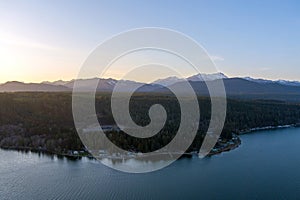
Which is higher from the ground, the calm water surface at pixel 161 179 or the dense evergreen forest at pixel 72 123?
the dense evergreen forest at pixel 72 123

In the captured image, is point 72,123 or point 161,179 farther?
point 72,123

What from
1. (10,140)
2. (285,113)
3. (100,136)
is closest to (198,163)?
(100,136)

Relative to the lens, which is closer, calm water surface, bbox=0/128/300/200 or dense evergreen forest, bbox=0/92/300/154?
calm water surface, bbox=0/128/300/200

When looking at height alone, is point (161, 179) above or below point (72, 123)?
below

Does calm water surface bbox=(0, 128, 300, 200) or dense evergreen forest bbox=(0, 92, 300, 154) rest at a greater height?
dense evergreen forest bbox=(0, 92, 300, 154)

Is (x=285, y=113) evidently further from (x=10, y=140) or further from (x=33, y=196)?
(x=33, y=196)
